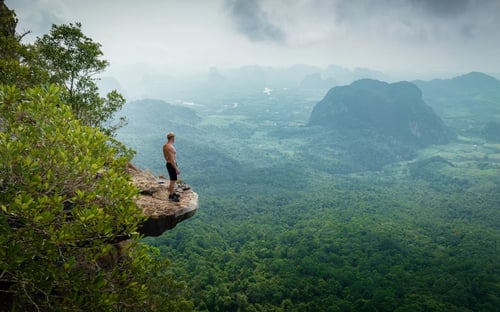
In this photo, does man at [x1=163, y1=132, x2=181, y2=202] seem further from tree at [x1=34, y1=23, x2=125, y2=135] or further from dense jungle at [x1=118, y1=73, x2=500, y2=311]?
dense jungle at [x1=118, y1=73, x2=500, y2=311]

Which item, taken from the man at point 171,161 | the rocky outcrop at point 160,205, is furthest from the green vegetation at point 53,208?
the man at point 171,161

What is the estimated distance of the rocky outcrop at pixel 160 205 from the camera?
37.2ft

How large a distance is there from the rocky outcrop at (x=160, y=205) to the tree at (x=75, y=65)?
21.4 feet

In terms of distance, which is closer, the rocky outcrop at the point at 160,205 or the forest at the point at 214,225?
the forest at the point at 214,225

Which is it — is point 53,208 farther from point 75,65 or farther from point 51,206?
point 75,65

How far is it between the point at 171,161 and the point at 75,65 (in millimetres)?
10413

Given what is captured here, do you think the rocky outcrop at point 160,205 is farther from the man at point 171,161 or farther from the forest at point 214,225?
the forest at point 214,225

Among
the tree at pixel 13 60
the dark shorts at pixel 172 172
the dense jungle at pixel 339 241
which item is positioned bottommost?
the dense jungle at pixel 339 241

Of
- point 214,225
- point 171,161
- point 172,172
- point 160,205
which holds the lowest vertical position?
point 214,225

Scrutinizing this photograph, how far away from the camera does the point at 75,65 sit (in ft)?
56.9

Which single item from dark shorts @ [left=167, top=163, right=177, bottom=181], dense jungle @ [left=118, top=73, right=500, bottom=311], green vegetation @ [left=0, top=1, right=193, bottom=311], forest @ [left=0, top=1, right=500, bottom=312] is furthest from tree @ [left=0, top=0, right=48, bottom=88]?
dense jungle @ [left=118, top=73, right=500, bottom=311]

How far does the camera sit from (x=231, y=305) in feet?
127

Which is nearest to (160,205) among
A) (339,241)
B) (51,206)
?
(51,206)

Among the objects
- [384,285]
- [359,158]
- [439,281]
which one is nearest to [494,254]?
[439,281]
